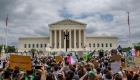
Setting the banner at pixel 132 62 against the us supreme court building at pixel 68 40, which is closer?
the banner at pixel 132 62

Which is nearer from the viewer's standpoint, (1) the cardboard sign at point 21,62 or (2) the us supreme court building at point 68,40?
(1) the cardboard sign at point 21,62

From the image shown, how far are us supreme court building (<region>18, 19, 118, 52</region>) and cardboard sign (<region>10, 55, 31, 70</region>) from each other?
75.4 meters

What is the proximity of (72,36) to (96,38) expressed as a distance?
12.9 m

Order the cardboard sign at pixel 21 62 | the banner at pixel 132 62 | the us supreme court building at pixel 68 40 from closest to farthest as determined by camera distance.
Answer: the cardboard sign at pixel 21 62, the banner at pixel 132 62, the us supreme court building at pixel 68 40

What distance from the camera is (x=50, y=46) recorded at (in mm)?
88312

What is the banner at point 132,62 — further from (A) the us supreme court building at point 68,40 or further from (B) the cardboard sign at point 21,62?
(A) the us supreme court building at point 68,40

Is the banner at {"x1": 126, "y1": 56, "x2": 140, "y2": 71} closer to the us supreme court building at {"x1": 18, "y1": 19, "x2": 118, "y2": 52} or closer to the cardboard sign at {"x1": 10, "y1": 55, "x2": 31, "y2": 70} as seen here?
the cardboard sign at {"x1": 10, "y1": 55, "x2": 31, "y2": 70}

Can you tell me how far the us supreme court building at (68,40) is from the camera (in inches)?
3494

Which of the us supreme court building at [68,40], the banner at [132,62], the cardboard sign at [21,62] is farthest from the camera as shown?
the us supreme court building at [68,40]

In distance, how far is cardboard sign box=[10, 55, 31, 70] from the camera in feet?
25.6

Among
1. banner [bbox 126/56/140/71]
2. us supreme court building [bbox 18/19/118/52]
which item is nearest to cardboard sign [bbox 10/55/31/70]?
banner [bbox 126/56/140/71]

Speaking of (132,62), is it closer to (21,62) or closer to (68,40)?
(21,62)

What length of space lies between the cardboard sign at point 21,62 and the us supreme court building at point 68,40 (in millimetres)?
75407

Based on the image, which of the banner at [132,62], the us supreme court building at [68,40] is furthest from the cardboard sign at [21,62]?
the us supreme court building at [68,40]
